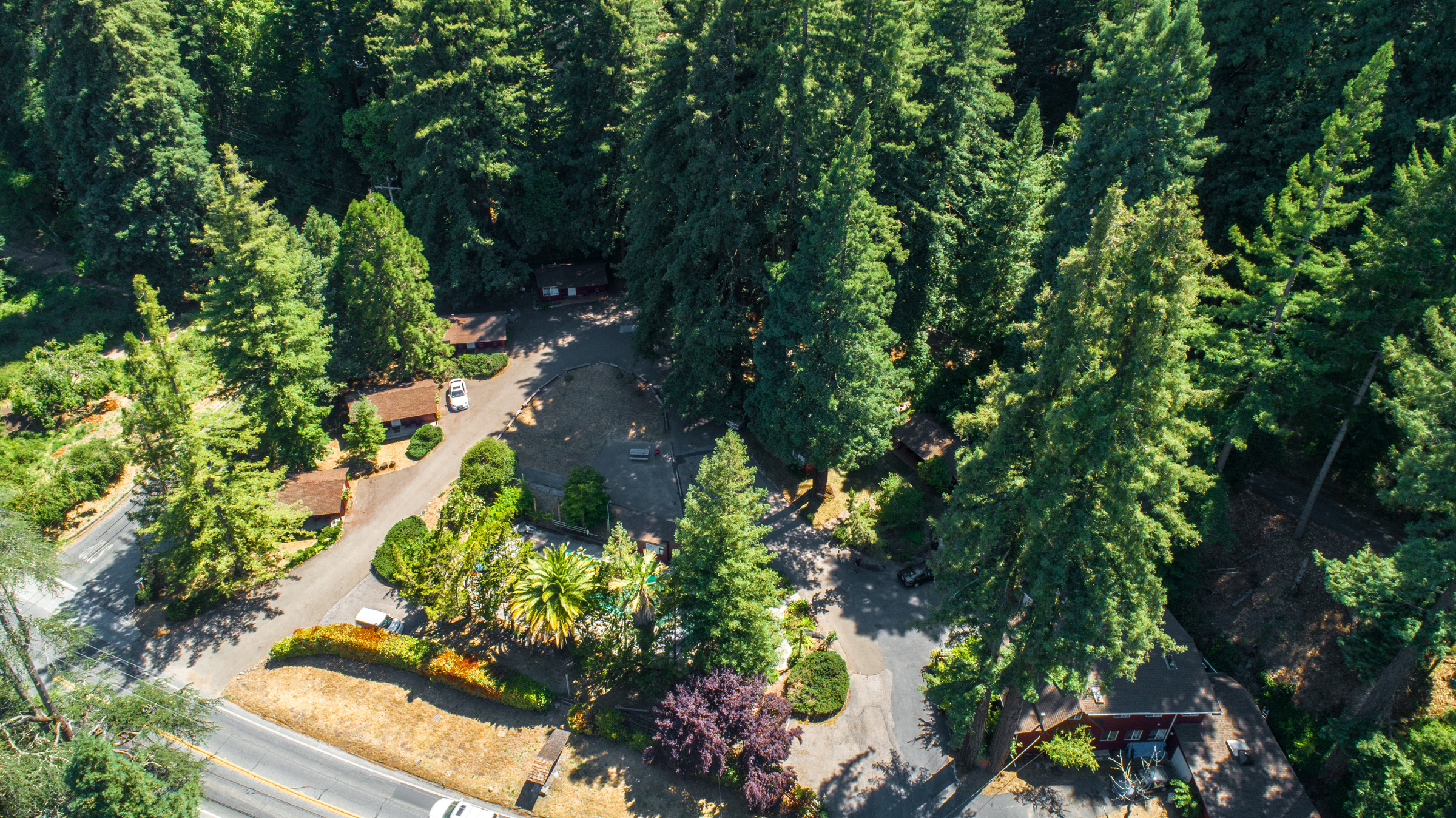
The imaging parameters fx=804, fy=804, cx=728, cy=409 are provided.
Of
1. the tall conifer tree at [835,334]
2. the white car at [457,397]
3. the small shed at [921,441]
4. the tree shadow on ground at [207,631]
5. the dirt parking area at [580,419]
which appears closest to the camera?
the tall conifer tree at [835,334]

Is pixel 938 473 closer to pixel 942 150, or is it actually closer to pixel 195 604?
pixel 942 150

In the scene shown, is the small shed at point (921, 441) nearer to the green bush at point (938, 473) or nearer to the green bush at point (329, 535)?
the green bush at point (938, 473)

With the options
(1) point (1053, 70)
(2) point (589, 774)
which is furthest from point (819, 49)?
(2) point (589, 774)

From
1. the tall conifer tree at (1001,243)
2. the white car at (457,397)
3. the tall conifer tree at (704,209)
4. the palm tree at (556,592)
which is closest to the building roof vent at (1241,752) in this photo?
the tall conifer tree at (1001,243)

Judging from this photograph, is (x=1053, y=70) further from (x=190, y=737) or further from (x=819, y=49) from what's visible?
(x=190, y=737)

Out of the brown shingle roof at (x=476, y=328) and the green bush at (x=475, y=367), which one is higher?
the brown shingle roof at (x=476, y=328)

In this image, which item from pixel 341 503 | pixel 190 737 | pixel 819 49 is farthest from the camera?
pixel 341 503

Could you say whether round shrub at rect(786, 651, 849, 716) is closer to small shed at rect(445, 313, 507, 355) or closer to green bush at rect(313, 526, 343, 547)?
green bush at rect(313, 526, 343, 547)
